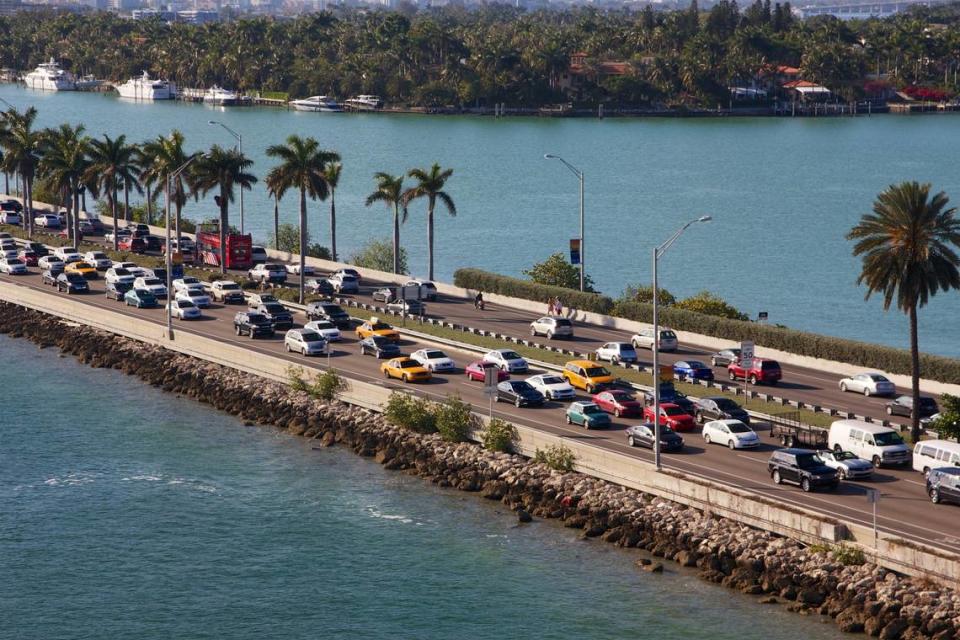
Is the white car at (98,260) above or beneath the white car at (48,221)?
beneath

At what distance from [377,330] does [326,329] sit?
8.62 feet

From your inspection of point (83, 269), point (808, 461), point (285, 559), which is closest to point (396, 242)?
point (83, 269)

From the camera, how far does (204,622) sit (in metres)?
51.5

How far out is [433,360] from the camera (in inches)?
3009

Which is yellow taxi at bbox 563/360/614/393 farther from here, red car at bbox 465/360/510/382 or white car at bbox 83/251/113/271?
white car at bbox 83/251/113/271

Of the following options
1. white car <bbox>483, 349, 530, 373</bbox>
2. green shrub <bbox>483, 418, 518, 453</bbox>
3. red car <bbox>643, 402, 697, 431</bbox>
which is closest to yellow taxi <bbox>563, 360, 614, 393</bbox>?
white car <bbox>483, 349, 530, 373</bbox>

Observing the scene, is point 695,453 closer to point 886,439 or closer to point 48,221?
point 886,439

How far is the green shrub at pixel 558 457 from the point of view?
6097 cm

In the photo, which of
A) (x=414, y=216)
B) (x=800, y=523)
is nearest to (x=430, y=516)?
(x=800, y=523)

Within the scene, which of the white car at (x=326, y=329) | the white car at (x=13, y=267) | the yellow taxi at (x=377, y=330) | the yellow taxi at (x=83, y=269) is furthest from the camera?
the white car at (x=13, y=267)

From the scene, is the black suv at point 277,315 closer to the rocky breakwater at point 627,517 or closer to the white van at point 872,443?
the rocky breakwater at point 627,517

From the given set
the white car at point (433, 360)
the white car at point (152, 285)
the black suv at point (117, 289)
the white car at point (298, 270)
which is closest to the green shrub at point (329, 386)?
the white car at point (433, 360)

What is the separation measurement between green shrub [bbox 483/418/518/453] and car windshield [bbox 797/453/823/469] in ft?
41.3

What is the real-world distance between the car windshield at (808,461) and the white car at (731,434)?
534cm
